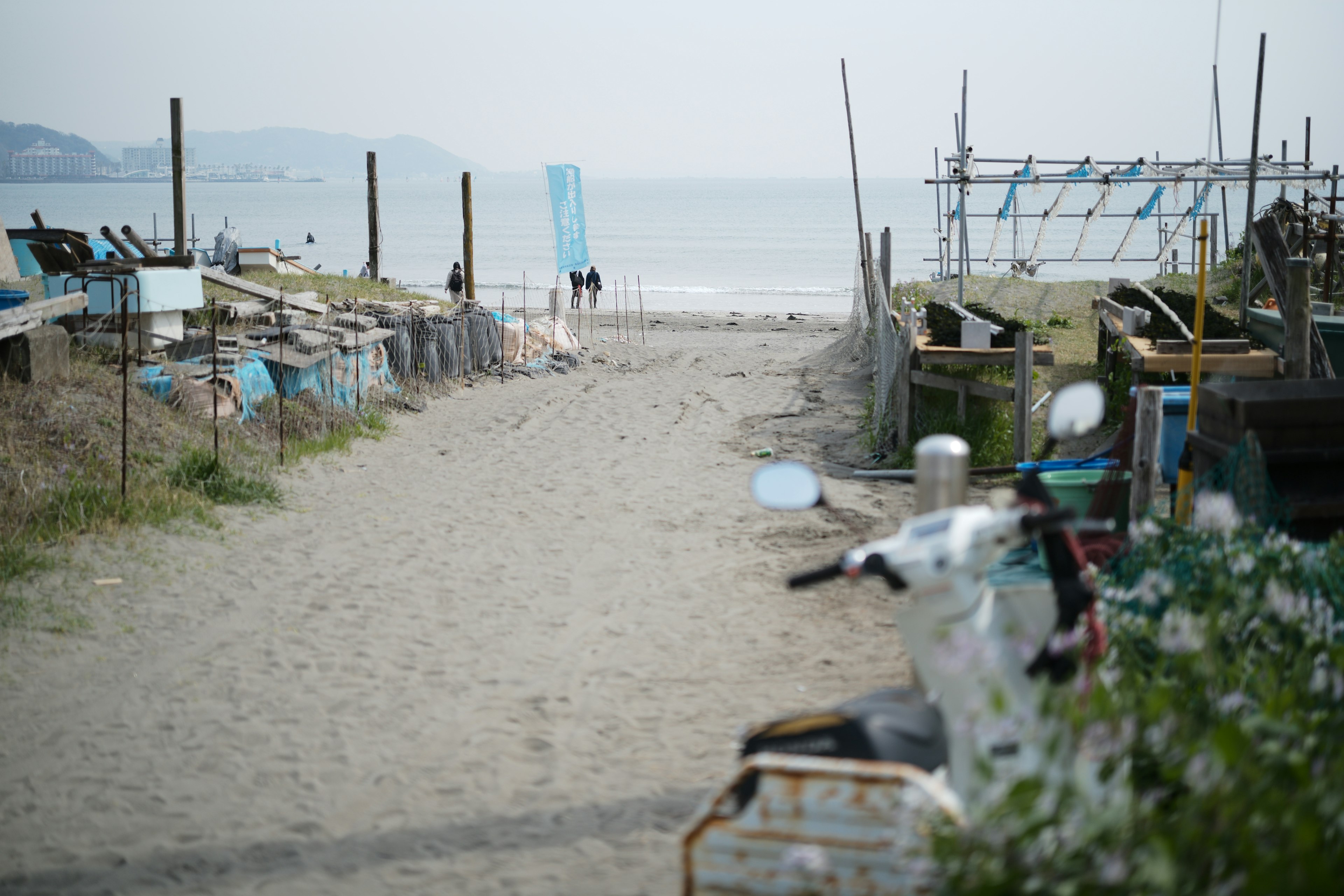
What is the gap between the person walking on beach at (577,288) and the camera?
30672mm

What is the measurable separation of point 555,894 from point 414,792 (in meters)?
1.08

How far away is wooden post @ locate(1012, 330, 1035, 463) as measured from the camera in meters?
9.42

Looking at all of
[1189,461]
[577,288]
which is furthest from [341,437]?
[577,288]

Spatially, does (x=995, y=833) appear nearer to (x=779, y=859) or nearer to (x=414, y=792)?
(x=779, y=859)

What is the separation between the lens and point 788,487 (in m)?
2.98

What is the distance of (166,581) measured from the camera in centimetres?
745

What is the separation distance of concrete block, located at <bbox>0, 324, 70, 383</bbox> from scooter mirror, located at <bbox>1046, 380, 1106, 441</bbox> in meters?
10.6

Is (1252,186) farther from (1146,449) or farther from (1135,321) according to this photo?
(1146,449)

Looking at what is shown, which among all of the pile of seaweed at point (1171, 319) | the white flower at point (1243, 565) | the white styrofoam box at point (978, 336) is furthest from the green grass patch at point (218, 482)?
the pile of seaweed at point (1171, 319)

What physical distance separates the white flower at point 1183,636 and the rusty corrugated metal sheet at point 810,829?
0.70m

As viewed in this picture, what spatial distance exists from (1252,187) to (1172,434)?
630 cm

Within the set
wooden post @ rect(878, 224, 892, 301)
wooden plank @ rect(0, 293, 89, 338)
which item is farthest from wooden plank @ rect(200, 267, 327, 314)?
wooden post @ rect(878, 224, 892, 301)

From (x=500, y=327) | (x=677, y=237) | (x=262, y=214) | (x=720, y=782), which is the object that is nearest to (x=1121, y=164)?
(x=500, y=327)

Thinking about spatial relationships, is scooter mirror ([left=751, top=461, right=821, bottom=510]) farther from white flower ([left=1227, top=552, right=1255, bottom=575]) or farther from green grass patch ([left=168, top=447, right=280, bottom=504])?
green grass patch ([left=168, top=447, right=280, bottom=504])
